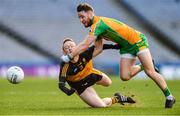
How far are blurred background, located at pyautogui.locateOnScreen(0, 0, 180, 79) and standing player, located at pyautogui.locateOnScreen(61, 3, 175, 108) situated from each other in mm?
20135

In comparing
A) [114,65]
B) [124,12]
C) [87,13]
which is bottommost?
[87,13]

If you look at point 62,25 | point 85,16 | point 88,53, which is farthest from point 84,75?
point 62,25

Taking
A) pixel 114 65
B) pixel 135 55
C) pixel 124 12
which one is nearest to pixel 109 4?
pixel 124 12

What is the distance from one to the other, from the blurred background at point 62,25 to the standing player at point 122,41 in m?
20.1

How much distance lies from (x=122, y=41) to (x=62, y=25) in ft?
71.5

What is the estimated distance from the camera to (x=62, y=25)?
33.7 meters

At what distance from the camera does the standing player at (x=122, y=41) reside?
38.5ft

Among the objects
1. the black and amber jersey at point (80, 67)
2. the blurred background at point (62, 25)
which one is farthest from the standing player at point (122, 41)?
the blurred background at point (62, 25)

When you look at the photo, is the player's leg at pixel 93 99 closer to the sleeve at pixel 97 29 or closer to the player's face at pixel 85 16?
the sleeve at pixel 97 29

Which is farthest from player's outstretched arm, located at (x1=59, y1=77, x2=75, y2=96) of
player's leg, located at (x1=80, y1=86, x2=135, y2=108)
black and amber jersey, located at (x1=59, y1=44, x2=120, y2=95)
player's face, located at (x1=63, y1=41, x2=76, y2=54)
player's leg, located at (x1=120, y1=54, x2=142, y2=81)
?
player's leg, located at (x1=120, y1=54, x2=142, y2=81)

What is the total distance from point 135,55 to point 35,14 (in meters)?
21.6

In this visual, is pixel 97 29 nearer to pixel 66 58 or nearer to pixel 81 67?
pixel 66 58

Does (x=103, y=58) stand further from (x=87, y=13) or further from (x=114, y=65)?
(x=87, y=13)

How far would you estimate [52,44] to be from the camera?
3288cm
